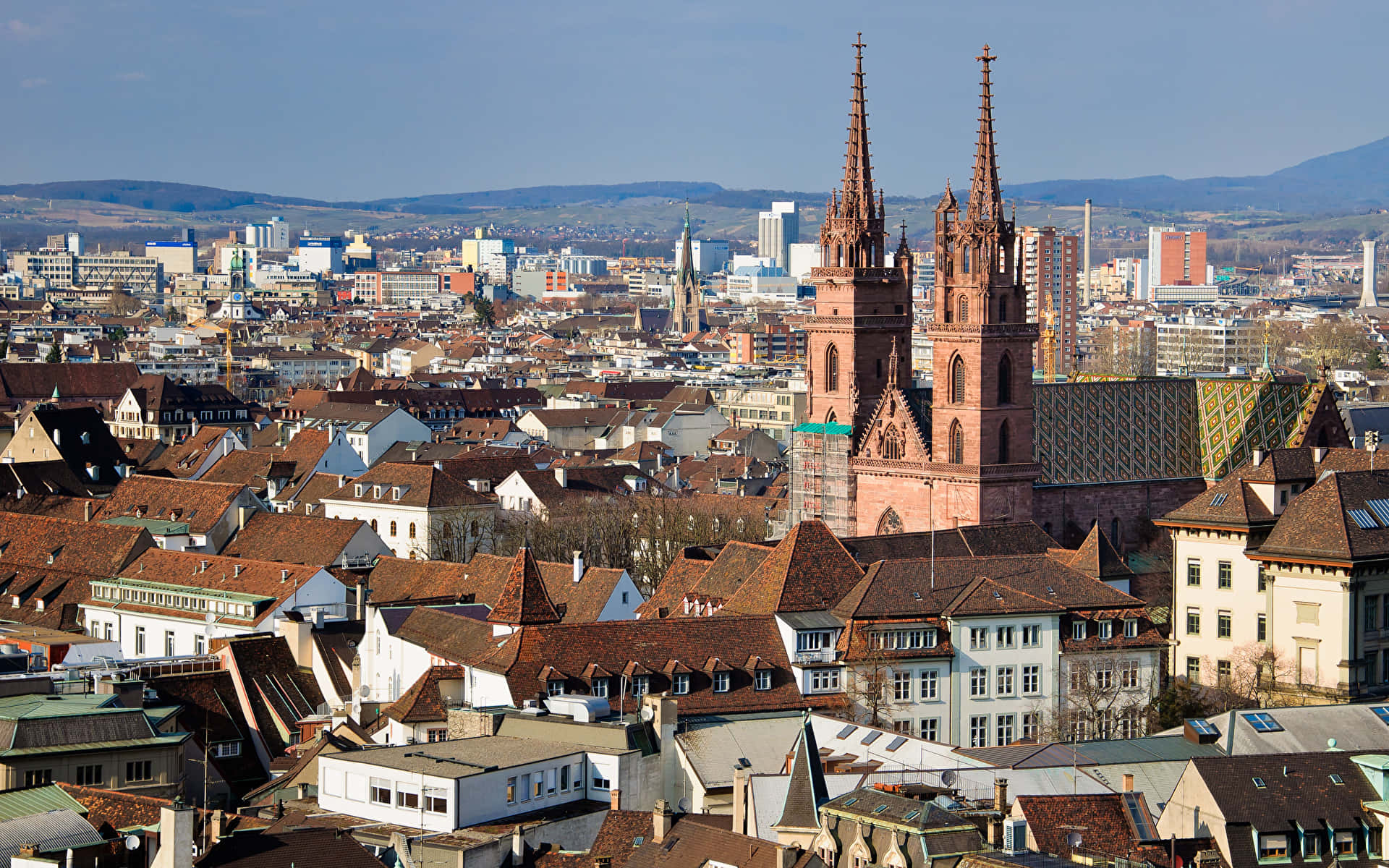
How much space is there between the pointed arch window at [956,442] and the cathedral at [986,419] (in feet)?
0.23

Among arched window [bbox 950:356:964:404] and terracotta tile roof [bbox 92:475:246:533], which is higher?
arched window [bbox 950:356:964:404]

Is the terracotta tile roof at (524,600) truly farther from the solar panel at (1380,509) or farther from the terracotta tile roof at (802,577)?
the solar panel at (1380,509)

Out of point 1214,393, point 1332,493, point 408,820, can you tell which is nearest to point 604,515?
point 1214,393

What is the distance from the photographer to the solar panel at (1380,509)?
291 ft

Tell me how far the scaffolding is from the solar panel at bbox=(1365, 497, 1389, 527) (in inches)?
1213

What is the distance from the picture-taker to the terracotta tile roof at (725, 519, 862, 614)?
3292 inches

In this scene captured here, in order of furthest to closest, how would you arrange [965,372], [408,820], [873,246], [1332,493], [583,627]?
1. [873,246]
2. [965,372]
3. [1332,493]
4. [583,627]
5. [408,820]

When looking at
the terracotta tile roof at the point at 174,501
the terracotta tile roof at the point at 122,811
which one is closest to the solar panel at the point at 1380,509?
the terracotta tile roof at the point at 122,811

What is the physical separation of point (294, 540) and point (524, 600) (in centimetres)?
3624

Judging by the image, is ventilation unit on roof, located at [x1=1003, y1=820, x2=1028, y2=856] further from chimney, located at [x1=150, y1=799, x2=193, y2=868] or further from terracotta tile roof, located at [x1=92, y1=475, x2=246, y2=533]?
terracotta tile roof, located at [x1=92, y1=475, x2=246, y2=533]

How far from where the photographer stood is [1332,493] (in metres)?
88.9

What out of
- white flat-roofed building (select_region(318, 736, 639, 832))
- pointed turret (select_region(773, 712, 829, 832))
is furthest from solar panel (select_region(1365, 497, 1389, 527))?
pointed turret (select_region(773, 712, 829, 832))

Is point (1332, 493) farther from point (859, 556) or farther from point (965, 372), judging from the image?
point (965, 372)

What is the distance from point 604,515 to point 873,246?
17817 millimetres
